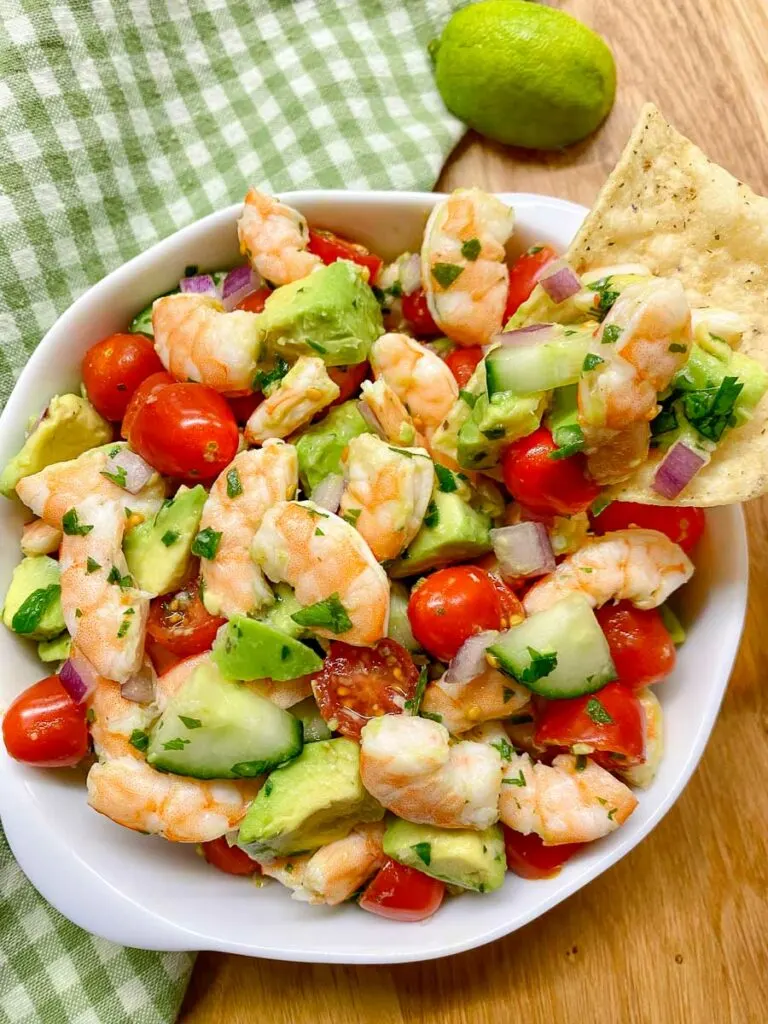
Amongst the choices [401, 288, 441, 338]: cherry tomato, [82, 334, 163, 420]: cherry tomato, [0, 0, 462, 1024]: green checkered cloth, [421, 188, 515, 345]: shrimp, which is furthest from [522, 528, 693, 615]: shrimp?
[0, 0, 462, 1024]: green checkered cloth

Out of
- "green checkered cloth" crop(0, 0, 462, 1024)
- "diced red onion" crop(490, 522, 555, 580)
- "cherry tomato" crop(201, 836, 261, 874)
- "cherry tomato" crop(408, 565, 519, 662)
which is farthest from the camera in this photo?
"green checkered cloth" crop(0, 0, 462, 1024)

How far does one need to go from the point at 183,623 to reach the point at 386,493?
1.79ft

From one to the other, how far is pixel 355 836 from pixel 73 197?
1.75 metres

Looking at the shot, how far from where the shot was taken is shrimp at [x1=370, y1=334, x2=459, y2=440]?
1.93 metres

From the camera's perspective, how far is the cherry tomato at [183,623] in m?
1.91

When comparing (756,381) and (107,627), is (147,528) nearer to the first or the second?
(107,627)

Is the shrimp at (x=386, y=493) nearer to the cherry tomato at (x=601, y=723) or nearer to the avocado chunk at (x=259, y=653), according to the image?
the avocado chunk at (x=259, y=653)

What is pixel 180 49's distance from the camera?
2.46m

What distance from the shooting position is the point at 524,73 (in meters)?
2.30

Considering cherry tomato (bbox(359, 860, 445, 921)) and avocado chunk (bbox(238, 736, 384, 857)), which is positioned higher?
avocado chunk (bbox(238, 736, 384, 857))

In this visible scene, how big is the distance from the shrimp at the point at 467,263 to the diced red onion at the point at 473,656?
69cm

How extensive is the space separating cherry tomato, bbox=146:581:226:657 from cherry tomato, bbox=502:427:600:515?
698mm

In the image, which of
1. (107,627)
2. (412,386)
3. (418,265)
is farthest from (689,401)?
(107,627)

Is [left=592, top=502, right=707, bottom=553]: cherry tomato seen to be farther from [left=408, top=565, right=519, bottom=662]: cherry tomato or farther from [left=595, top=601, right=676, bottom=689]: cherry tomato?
[left=408, top=565, right=519, bottom=662]: cherry tomato
